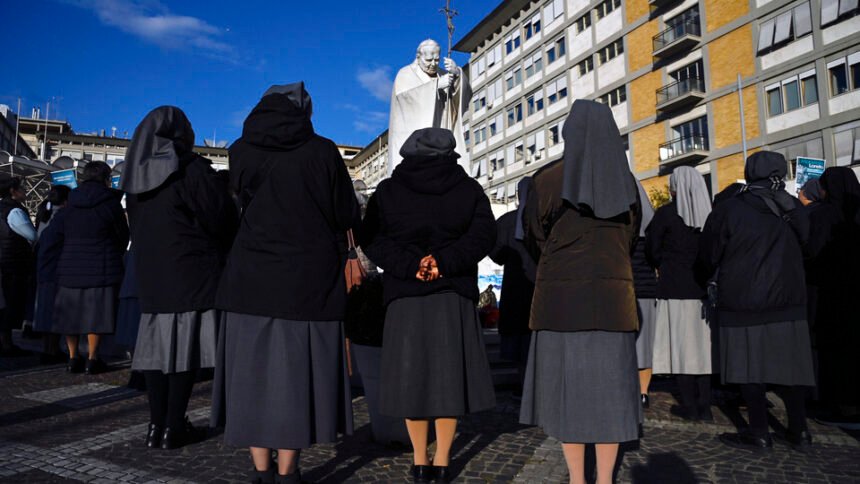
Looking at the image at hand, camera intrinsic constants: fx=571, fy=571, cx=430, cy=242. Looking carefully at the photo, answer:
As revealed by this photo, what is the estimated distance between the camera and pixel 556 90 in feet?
148

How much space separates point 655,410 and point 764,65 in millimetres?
29614

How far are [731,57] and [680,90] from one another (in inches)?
135

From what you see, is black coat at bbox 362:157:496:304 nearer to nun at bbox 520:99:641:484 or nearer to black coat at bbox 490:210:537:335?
nun at bbox 520:99:641:484

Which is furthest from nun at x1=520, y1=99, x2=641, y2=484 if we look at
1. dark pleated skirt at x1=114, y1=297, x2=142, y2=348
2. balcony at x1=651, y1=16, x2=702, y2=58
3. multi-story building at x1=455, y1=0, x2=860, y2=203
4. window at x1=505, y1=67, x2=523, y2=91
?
window at x1=505, y1=67, x2=523, y2=91

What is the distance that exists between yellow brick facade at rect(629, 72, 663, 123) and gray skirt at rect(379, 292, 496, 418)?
117 ft

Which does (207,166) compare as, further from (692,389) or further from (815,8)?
(815,8)

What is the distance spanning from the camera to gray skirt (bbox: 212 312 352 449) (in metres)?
2.61

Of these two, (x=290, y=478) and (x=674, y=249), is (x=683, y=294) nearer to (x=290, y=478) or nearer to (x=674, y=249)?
(x=674, y=249)

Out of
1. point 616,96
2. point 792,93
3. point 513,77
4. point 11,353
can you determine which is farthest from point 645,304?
point 513,77

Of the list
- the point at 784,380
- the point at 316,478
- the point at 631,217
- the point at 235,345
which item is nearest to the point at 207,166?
the point at 235,345

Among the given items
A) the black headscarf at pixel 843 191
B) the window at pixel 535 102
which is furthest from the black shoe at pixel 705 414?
the window at pixel 535 102

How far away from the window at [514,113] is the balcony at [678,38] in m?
15.9

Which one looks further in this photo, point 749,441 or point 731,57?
point 731,57

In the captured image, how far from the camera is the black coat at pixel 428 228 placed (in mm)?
3023
